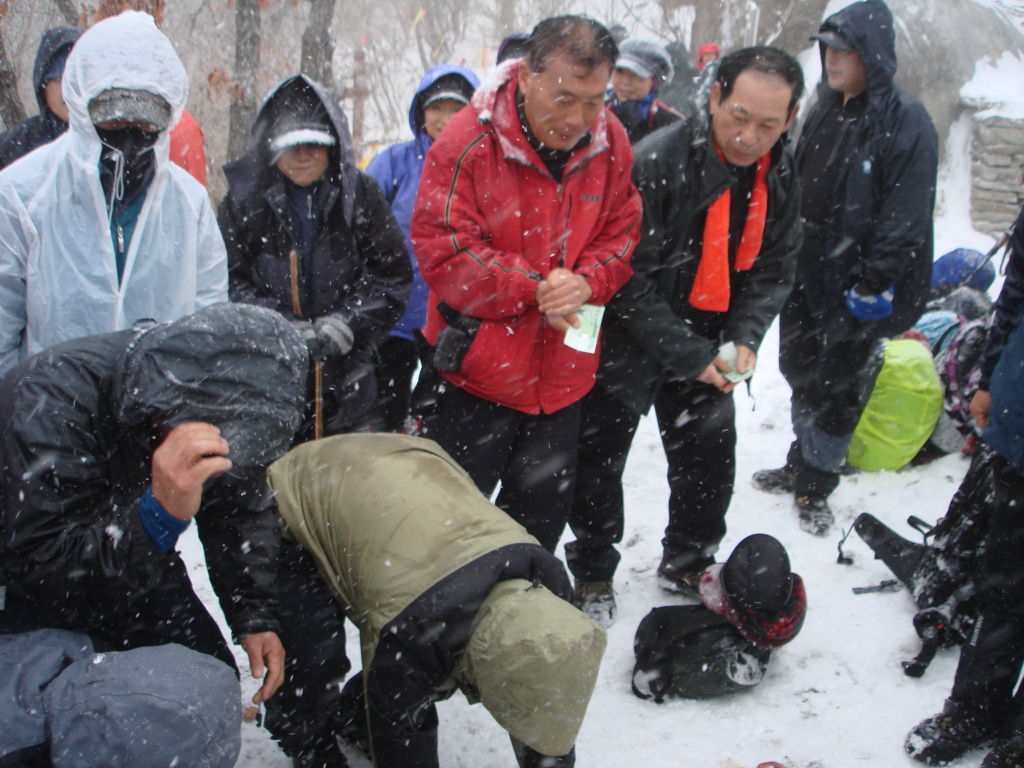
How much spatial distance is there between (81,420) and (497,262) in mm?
1265

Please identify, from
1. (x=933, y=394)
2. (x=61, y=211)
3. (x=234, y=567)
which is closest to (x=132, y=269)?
(x=61, y=211)

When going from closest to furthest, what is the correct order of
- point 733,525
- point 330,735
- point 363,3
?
point 330,735 → point 733,525 → point 363,3

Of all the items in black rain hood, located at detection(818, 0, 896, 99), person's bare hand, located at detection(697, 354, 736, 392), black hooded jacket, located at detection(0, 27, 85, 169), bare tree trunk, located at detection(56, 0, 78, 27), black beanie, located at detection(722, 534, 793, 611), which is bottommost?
black beanie, located at detection(722, 534, 793, 611)

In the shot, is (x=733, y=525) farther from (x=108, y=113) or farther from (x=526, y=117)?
(x=108, y=113)

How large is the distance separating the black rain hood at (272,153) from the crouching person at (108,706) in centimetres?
187

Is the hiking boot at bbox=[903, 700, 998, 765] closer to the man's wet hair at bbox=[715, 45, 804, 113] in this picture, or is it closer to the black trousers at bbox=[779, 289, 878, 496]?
the black trousers at bbox=[779, 289, 878, 496]

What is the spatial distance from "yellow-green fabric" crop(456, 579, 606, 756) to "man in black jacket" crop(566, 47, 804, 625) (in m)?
1.30

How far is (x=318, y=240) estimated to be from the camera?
3211 millimetres

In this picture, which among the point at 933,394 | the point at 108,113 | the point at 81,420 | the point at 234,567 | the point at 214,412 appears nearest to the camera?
the point at 214,412

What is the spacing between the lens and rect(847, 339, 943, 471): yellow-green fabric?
13.9 ft

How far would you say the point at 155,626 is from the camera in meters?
2.10

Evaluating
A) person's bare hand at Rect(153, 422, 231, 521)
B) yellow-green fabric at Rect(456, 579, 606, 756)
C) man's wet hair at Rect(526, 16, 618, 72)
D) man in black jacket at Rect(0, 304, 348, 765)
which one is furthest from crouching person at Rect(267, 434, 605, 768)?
man's wet hair at Rect(526, 16, 618, 72)

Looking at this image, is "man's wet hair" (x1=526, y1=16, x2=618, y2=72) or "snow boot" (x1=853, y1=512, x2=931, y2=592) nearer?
"man's wet hair" (x1=526, y1=16, x2=618, y2=72)

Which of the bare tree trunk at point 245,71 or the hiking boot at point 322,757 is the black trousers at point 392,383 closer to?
the hiking boot at point 322,757
